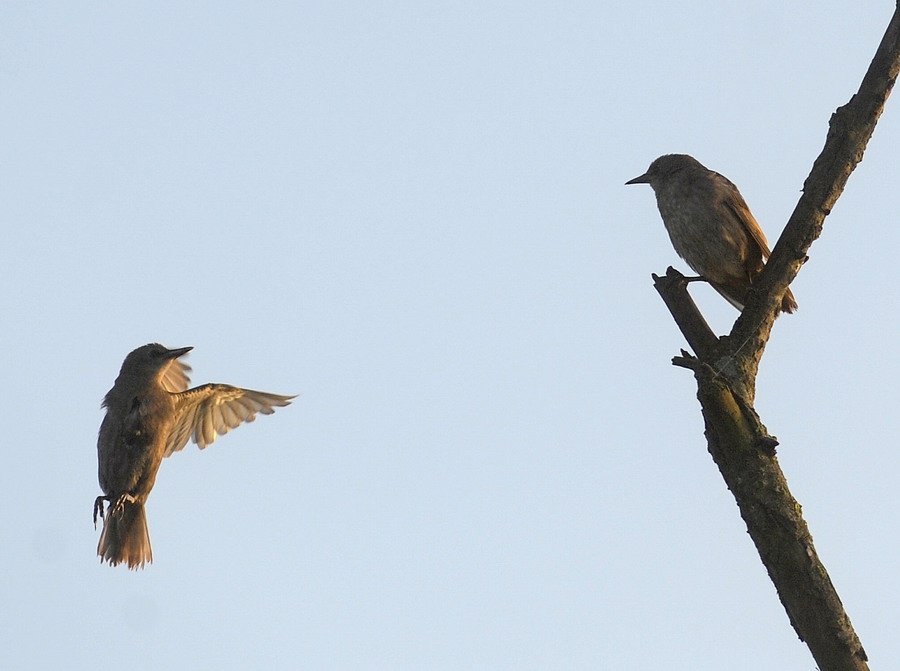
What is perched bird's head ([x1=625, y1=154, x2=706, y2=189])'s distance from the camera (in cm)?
883

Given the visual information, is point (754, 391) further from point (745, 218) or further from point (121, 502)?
point (121, 502)

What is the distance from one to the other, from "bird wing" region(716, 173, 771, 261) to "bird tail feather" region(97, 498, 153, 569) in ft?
17.0

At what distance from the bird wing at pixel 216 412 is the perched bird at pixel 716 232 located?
13.1ft

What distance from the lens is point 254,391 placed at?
1009cm

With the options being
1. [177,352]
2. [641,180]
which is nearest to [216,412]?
[177,352]

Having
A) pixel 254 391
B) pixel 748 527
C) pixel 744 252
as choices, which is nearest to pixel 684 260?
pixel 744 252

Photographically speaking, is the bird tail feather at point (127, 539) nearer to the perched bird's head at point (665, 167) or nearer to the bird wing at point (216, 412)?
the bird wing at point (216, 412)

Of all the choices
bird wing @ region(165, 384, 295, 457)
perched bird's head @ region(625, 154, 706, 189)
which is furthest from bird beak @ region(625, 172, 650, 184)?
bird wing @ region(165, 384, 295, 457)

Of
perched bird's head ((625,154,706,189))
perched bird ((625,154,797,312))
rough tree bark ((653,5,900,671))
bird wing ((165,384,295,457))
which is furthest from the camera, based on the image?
bird wing ((165,384,295,457))

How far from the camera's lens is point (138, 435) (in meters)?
8.90

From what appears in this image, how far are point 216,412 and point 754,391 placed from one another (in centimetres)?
598

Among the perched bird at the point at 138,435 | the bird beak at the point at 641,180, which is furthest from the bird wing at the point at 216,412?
the bird beak at the point at 641,180

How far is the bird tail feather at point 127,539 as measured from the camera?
9.18 m

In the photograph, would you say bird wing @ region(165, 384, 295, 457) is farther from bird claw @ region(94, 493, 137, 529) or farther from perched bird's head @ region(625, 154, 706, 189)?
perched bird's head @ region(625, 154, 706, 189)
